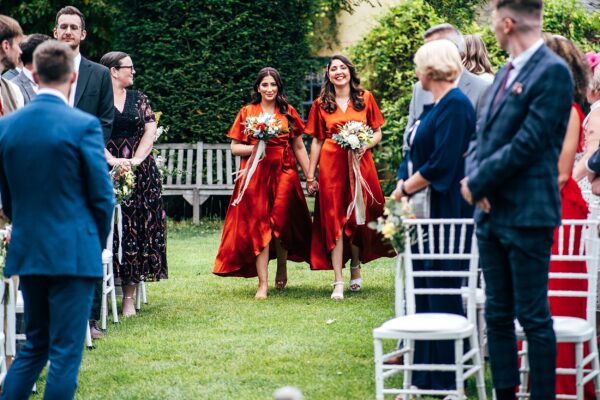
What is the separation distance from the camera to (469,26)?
14.7 meters

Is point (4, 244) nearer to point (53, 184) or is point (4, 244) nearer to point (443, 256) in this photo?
point (53, 184)

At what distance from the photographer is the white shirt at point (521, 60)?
15.5 feet

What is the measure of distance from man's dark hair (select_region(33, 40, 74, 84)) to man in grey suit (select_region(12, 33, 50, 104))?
2107 mm

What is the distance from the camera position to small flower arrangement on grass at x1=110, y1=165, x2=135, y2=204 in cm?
818

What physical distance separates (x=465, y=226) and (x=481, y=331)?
2.81 feet

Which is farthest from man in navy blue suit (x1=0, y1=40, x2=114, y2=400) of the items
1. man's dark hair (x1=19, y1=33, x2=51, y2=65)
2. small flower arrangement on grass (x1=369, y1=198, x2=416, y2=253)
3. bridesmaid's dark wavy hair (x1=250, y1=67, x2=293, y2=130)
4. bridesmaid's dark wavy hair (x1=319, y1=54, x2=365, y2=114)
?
bridesmaid's dark wavy hair (x1=319, y1=54, x2=365, y2=114)

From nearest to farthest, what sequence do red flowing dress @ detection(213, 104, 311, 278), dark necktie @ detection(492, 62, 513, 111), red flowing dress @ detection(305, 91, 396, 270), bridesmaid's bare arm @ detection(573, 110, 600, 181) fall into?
dark necktie @ detection(492, 62, 513, 111) → bridesmaid's bare arm @ detection(573, 110, 600, 181) → red flowing dress @ detection(305, 91, 396, 270) → red flowing dress @ detection(213, 104, 311, 278)

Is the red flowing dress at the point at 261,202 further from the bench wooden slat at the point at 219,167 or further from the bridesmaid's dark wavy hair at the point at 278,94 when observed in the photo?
the bench wooden slat at the point at 219,167

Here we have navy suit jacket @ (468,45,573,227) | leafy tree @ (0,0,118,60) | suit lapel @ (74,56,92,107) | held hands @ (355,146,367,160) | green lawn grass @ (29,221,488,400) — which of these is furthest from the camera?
leafy tree @ (0,0,118,60)

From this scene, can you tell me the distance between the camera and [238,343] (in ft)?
24.8

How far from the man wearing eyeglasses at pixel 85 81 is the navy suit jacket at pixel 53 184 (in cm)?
280

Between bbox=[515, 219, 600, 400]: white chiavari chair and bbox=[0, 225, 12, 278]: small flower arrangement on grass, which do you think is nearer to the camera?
bbox=[515, 219, 600, 400]: white chiavari chair

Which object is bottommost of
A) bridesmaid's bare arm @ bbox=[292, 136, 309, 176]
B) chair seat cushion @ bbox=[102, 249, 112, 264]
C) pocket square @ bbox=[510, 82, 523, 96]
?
chair seat cushion @ bbox=[102, 249, 112, 264]

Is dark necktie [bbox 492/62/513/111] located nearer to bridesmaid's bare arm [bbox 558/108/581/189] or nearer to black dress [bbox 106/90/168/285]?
bridesmaid's bare arm [bbox 558/108/581/189]
